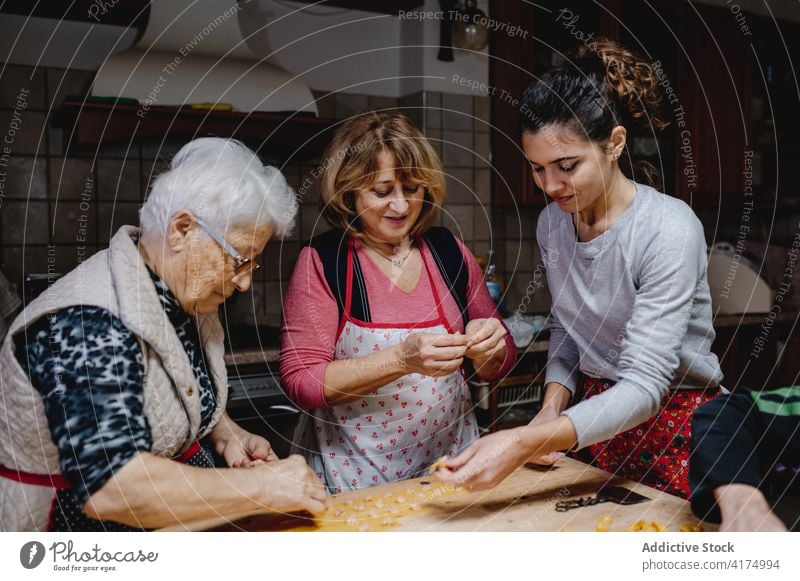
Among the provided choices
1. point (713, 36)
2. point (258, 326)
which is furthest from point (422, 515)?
point (713, 36)

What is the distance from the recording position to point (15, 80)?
1.30 metres

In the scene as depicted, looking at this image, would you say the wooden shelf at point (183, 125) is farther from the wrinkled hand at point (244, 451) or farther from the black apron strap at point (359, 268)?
the wrinkled hand at point (244, 451)

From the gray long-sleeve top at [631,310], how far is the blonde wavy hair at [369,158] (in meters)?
0.20

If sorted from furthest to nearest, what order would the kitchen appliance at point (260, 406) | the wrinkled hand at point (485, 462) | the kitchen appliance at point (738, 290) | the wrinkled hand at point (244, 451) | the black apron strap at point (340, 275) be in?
1. the kitchen appliance at point (738, 290)
2. the kitchen appliance at point (260, 406)
3. the black apron strap at point (340, 275)
4. the wrinkled hand at point (244, 451)
5. the wrinkled hand at point (485, 462)

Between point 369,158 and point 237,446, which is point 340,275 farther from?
point 237,446

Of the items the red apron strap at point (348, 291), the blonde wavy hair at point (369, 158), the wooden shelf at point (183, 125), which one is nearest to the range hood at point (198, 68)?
the wooden shelf at point (183, 125)

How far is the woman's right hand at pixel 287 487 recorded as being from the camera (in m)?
0.69

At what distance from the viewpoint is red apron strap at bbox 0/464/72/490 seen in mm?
678

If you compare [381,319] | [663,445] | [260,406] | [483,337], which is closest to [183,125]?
[260,406]

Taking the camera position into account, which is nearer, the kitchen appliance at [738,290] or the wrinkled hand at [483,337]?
the wrinkled hand at [483,337]

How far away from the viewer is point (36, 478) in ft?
2.24

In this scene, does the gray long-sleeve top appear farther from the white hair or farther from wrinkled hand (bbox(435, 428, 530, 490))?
the white hair

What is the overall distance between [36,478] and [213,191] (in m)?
0.36
